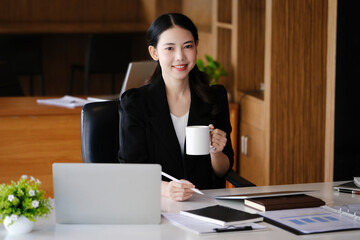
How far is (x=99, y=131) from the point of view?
2.32m

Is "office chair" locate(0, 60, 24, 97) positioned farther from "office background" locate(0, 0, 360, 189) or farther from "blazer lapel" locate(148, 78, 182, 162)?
"blazer lapel" locate(148, 78, 182, 162)

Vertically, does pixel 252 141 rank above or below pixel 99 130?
below

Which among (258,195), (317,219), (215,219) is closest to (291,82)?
(258,195)

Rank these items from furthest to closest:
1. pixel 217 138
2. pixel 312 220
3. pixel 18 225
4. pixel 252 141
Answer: pixel 252 141
pixel 217 138
pixel 312 220
pixel 18 225

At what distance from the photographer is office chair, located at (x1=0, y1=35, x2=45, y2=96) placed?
5.62 metres

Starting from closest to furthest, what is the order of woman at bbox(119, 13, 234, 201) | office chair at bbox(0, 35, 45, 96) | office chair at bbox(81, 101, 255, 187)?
1. woman at bbox(119, 13, 234, 201)
2. office chair at bbox(81, 101, 255, 187)
3. office chair at bbox(0, 35, 45, 96)

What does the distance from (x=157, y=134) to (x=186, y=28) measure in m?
0.41

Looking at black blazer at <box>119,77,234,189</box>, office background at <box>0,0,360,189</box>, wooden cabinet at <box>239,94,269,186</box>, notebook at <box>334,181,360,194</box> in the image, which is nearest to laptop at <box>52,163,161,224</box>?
black blazer at <box>119,77,234,189</box>

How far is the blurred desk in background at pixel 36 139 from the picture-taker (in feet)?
11.4

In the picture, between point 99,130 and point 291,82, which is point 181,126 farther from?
point 291,82

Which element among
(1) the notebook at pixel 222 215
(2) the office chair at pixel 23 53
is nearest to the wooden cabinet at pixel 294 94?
(1) the notebook at pixel 222 215

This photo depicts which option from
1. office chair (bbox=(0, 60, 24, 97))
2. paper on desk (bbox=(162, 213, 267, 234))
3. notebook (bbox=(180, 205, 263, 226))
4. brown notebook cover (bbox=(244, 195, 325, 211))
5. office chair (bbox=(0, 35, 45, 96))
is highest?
office chair (bbox=(0, 35, 45, 96))

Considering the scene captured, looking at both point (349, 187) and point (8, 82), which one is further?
point (8, 82)

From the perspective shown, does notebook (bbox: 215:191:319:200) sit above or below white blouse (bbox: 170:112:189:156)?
below
